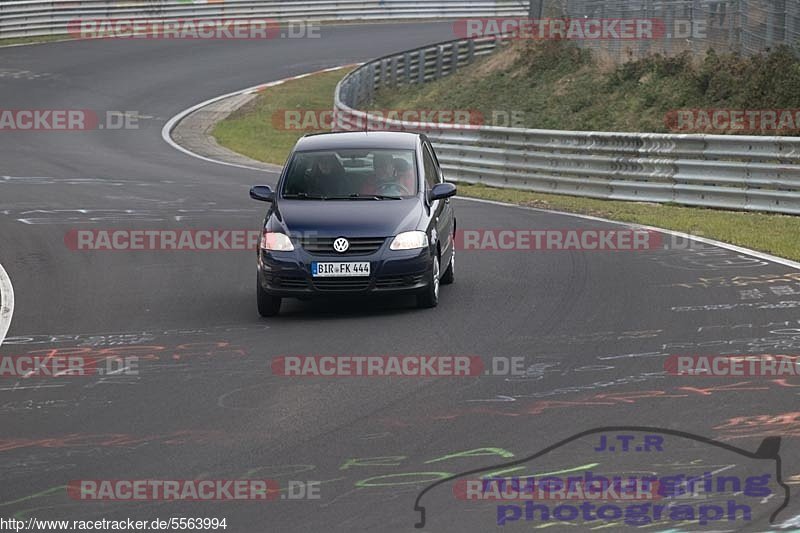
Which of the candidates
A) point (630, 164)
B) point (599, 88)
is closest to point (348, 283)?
point (630, 164)

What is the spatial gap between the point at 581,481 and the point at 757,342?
4.32 metres

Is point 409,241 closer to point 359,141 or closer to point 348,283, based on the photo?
point 348,283

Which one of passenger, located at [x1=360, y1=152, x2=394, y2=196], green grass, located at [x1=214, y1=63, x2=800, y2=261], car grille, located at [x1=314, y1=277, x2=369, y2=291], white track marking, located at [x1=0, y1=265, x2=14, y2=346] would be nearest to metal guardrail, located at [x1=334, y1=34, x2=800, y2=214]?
green grass, located at [x1=214, y1=63, x2=800, y2=261]

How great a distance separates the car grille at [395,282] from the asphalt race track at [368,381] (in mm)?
296

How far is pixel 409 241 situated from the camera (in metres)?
13.2

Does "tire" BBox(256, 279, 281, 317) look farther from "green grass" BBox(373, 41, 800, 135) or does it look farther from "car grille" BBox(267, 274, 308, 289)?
"green grass" BBox(373, 41, 800, 135)

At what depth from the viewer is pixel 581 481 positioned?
7.52m

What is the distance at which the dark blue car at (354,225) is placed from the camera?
511 inches

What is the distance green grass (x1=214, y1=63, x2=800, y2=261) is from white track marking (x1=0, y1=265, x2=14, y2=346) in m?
8.69

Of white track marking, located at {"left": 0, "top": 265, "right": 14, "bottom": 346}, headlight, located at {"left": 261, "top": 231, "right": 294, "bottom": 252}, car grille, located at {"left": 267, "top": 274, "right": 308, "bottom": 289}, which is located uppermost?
headlight, located at {"left": 261, "top": 231, "right": 294, "bottom": 252}

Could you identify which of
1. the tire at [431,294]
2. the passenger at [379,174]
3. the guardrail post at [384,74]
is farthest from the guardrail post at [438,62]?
the tire at [431,294]

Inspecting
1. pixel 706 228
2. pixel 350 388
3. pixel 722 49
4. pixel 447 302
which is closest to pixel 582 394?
pixel 350 388

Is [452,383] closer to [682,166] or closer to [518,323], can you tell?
[518,323]

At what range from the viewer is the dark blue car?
12969 millimetres
